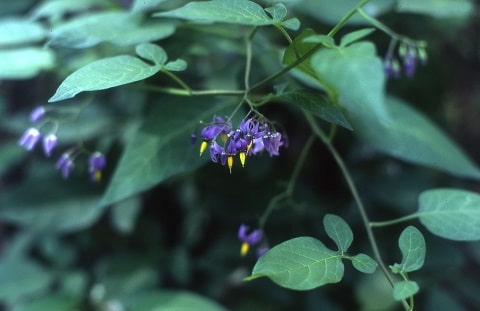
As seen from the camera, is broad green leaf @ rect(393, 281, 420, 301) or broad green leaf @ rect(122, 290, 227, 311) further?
broad green leaf @ rect(122, 290, 227, 311)

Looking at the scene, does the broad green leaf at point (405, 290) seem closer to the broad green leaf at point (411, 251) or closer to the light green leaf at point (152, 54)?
the broad green leaf at point (411, 251)

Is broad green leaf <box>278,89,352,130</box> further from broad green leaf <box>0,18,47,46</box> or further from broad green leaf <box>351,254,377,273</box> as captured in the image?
broad green leaf <box>0,18,47,46</box>

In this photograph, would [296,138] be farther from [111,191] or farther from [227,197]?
[111,191]

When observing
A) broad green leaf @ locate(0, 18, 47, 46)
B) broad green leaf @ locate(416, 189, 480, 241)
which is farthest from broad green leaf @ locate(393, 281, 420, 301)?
broad green leaf @ locate(0, 18, 47, 46)

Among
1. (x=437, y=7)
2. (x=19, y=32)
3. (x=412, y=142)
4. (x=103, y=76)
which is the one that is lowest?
(x=412, y=142)

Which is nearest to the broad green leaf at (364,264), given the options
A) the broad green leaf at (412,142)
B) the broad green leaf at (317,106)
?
the broad green leaf at (317,106)

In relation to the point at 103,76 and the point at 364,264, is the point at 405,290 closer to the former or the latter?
the point at 364,264

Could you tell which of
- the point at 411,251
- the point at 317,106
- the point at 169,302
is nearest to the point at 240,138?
the point at 317,106
